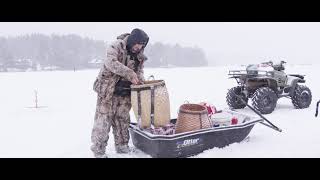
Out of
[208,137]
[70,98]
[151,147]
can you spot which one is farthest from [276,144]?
[70,98]

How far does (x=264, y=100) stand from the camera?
866 centimetres

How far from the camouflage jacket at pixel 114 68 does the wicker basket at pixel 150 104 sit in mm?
228

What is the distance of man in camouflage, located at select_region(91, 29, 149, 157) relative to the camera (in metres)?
5.11

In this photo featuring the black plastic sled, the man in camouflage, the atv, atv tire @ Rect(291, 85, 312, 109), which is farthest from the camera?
atv tire @ Rect(291, 85, 312, 109)

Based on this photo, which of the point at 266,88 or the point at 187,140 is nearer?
the point at 187,140

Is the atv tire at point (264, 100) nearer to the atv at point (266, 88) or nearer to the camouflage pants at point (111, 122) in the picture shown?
the atv at point (266, 88)

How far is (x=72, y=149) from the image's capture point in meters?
5.89

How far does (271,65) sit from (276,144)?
12.6ft

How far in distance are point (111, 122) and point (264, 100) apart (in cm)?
430

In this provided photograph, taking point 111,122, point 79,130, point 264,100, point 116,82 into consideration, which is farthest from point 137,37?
point 264,100

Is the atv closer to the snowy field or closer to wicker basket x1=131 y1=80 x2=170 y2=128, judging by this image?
the snowy field

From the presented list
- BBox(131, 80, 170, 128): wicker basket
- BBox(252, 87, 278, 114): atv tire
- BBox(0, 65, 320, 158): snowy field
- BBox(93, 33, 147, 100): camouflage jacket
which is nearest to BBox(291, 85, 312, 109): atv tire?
BBox(0, 65, 320, 158): snowy field

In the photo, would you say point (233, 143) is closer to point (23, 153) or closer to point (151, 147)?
point (151, 147)

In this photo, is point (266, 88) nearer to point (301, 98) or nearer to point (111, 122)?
point (301, 98)
